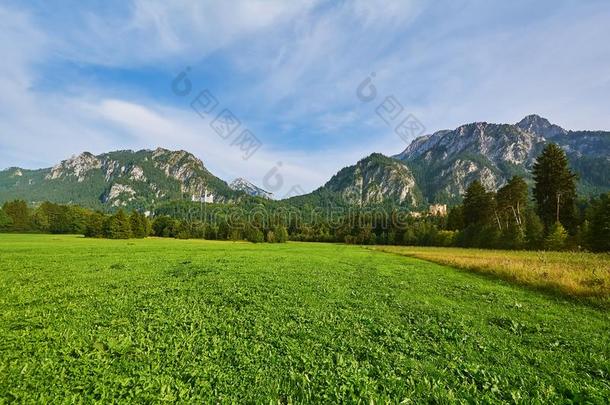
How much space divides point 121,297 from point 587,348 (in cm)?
1781

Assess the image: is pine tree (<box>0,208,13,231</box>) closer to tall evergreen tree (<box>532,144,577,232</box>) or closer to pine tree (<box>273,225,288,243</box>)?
pine tree (<box>273,225,288,243</box>)

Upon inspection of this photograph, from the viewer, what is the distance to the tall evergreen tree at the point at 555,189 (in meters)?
64.4

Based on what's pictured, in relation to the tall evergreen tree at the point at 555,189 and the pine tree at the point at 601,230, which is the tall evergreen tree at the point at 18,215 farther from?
the pine tree at the point at 601,230

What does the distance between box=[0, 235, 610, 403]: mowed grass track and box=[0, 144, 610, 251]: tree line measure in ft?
177

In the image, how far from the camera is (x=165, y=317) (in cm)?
1137

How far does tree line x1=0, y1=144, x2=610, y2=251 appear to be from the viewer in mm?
61906

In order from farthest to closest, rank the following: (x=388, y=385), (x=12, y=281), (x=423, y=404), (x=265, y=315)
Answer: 1. (x=12, y=281)
2. (x=265, y=315)
3. (x=388, y=385)
4. (x=423, y=404)

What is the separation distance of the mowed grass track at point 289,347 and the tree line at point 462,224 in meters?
54.0

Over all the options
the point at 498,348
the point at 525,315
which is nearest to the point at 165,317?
the point at 498,348

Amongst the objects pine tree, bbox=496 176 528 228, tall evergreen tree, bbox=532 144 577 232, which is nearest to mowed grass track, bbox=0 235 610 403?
tall evergreen tree, bbox=532 144 577 232

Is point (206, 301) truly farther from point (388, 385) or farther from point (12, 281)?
point (12, 281)

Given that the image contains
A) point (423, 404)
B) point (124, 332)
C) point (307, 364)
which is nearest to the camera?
point (423, 404)

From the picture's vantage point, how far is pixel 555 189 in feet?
→ 215

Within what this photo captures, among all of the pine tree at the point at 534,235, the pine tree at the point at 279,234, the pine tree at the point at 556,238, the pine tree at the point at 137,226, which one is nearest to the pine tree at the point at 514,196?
the pine tree at the point at 534,235
